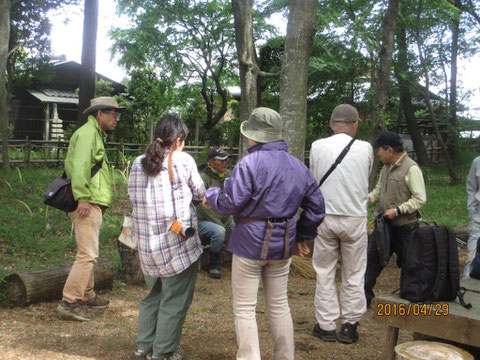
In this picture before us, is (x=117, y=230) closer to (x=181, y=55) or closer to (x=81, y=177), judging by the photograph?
(x=81, y=177)

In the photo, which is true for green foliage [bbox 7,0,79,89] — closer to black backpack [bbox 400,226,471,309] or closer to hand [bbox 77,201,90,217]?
hand [bbox 77,201,90,217]

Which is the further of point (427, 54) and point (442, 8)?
point (427, 54)

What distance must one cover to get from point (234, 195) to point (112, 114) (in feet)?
7.24

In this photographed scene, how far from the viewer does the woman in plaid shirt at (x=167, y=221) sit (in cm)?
371

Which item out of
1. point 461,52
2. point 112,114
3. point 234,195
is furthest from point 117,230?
point 461,52

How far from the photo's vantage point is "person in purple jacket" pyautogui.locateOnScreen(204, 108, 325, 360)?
3.36m

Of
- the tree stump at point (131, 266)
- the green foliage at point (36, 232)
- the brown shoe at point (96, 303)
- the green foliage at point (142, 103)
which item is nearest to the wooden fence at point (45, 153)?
the green foliage at point (36, 232)

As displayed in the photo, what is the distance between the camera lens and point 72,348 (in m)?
4.13

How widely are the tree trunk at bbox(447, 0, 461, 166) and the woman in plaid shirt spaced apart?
1657 cm

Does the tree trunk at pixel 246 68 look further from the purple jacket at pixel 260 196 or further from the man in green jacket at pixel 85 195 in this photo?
the purple jacket at pixel 260 196

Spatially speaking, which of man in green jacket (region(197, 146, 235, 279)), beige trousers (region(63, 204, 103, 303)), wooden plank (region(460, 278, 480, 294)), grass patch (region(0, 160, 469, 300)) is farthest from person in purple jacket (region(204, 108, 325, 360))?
man in green jacket (region(197, 146, 235, 279))

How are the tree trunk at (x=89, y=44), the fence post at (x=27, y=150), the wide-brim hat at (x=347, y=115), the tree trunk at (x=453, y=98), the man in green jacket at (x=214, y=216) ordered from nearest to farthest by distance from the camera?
the wide-brim hat at (x=347, y=115)
the man in green jacket at (x=214, y=216)
the tree trunk at (x=89, y=44)
the fence post at (x=27, y=150)
the tree trunk at (x=453, y=98)

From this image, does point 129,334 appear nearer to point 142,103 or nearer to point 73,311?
point 73,311

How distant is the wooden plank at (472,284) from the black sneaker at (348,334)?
0.97 m
